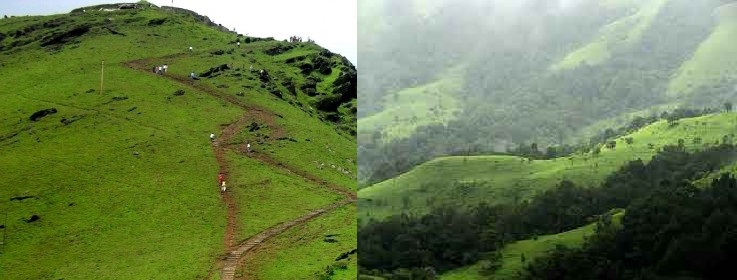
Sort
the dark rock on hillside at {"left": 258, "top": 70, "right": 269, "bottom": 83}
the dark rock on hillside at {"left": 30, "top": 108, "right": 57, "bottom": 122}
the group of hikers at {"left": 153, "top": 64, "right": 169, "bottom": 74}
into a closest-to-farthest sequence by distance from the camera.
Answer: the dark rock on hillside at {"left": 30, "top": 108, "right": 57, "bottom": 122}, the group of hikers at {"left": 153, "top": 64, "right": 169, "bottom": 74}, the dark rock on hillside at {"left": 258, "top": 70, "right": 269, "bottom": 83}

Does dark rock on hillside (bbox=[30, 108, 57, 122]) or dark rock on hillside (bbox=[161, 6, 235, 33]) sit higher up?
dark rock on hillside (bbox=[161, 6, 235, 33])

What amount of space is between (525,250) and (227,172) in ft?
108

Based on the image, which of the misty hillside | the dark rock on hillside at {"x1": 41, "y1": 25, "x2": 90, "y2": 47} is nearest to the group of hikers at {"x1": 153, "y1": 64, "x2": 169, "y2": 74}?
the dark rock on hillside at {"x1": 41, "y1": 25, "x2": 90, "y2": 47}

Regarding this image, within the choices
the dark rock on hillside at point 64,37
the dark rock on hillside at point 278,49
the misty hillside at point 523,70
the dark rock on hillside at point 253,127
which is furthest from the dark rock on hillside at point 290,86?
the misty hillside at point 523,70

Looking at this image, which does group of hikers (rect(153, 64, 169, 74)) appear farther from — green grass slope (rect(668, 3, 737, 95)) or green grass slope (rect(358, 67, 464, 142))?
green grass slope (rect(668, 3, 737, 95))

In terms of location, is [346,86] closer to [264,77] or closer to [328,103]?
[328,103]

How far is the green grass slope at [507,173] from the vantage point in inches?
265

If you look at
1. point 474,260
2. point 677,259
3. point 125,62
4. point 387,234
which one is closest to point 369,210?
point 387,234

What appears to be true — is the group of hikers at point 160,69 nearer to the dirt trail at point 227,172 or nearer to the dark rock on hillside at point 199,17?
the dirt trail at point 227,172

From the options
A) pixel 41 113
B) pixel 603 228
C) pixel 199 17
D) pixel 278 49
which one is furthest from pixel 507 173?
pixel 199 17

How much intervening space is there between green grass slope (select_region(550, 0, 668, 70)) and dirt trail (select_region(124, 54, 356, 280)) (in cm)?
1928

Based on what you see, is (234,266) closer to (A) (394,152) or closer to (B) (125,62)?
(A) (394,152)

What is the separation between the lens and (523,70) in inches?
286

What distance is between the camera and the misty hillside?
275 inches
